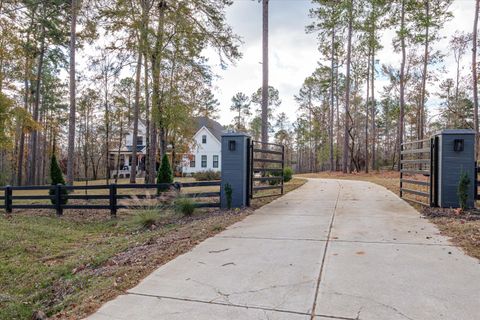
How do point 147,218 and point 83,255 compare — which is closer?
point 83,255

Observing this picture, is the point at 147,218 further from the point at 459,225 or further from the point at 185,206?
the point at 459,225

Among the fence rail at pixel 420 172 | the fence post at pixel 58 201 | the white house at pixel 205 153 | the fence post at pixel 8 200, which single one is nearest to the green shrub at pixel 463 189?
the fence rail at pixel 420 172

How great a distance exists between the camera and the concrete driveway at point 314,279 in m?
2.49

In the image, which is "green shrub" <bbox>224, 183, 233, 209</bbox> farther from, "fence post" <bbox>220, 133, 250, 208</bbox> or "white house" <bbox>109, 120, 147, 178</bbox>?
"white house" <bbox>109, 120, 147, 178</bbox>

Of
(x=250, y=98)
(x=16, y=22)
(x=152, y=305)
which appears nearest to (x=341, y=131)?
(x=250, y=98)

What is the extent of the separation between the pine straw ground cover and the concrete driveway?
315 mm

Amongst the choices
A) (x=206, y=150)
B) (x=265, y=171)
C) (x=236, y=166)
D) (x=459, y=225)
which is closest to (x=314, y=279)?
(x=459, y=225)

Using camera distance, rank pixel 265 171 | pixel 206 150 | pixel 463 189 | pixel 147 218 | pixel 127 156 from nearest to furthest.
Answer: pixel 463 189 → pixel 147 218 → pixel 265 171 → pixel 206 150 → pixel 127 156

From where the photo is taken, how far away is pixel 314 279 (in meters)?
3.07

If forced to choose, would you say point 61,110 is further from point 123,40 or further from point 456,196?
point 456,196

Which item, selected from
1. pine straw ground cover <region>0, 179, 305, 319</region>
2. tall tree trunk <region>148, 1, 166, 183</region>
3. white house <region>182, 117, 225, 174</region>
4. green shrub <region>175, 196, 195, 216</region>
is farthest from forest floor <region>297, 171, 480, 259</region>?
white house <region>182, 117, 225, 174</region>

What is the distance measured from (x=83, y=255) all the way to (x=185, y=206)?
2594 millimetres

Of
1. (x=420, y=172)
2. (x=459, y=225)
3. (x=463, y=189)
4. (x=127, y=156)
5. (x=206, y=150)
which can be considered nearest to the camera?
(x=459, y=225)

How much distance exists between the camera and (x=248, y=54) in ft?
46.8
